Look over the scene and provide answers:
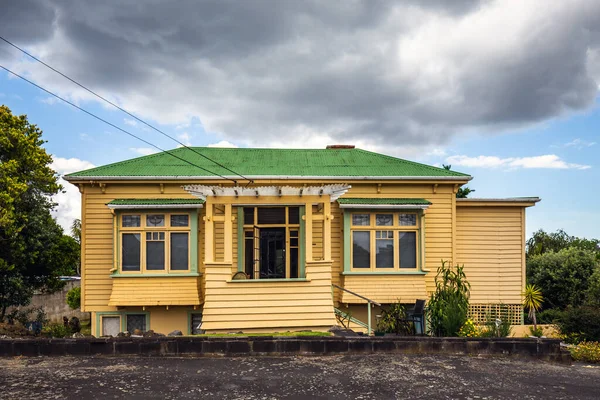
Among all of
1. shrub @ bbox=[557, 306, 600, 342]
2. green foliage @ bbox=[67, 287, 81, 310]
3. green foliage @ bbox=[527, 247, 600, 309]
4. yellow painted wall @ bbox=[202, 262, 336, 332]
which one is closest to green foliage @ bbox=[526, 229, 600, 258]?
green foliage @ bbox=[527, 247, 600, 309]

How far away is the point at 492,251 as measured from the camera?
13867 mm

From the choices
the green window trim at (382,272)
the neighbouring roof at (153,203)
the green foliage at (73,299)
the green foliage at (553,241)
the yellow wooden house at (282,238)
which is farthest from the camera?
the green foliage at (553,241)

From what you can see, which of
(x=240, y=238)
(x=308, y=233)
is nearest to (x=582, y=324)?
(x=308, y=233)

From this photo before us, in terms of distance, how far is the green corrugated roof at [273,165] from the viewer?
1325cm

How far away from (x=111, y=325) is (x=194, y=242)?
349 cm

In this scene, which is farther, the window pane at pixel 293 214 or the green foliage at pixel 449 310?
the window pane at pixel 293 214

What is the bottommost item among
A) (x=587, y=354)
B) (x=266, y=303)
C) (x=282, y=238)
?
(x=587, y=354)

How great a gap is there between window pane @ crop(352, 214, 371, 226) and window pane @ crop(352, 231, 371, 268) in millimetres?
266

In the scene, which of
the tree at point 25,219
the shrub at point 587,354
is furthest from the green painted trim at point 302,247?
the tree at point 25,219

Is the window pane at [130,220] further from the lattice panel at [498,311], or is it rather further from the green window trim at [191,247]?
the lattice panel at [498,311]

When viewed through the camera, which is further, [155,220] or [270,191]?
[155,220]

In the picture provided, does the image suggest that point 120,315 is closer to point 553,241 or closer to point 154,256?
point 154,256

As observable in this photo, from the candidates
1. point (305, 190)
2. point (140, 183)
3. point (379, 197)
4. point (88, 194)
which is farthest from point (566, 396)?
point (88, 194)

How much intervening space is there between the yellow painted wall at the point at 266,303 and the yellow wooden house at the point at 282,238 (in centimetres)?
146
